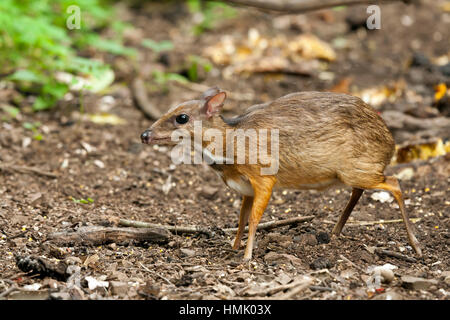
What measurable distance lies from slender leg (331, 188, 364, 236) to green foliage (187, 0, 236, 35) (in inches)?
283

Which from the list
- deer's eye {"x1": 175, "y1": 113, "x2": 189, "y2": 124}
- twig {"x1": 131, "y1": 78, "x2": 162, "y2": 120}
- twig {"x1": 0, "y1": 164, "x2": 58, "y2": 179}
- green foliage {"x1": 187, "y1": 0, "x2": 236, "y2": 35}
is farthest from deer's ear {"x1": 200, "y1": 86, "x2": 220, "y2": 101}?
green foliage {"x1": 187, "y1": 0, "x2": 236, "y2": 35}

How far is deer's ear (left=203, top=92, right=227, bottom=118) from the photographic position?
471 cm

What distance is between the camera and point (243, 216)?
199 inches

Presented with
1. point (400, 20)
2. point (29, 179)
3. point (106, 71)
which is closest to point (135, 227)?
point (29, 179)

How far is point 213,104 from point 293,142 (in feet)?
2.28

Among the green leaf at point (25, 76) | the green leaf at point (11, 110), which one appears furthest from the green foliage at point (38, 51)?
the green leaf at point (11, 110)

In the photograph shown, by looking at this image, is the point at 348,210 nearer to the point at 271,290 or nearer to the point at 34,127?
the point at 271,290

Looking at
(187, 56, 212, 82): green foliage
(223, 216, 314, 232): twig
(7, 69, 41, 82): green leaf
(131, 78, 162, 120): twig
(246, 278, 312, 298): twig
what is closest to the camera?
(246, 278, 312, 298): twig

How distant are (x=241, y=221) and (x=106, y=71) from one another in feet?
12.6

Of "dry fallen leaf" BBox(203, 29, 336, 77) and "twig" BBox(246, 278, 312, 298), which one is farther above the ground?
"dry fallen leaf" BBox(203, 29, 336, 77)

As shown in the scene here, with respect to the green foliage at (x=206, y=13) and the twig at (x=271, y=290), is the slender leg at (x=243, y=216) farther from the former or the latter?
the green foliage at (x=206, y=13)

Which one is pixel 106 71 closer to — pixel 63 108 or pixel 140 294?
pixel 63 108

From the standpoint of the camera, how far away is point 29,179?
6.21 m

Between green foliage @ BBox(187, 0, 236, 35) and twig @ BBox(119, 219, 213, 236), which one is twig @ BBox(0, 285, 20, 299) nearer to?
twig @ BBox(119, 219, 213, 236)
